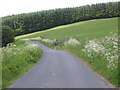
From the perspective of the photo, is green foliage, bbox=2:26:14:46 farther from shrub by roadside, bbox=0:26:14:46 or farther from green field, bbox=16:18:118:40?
green field, bbox=16:18:118:40

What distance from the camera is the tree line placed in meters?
108

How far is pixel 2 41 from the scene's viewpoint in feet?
154

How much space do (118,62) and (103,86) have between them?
125 inches

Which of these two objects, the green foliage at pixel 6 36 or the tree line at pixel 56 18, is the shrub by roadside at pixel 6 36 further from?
the tree line at pixel 56 18

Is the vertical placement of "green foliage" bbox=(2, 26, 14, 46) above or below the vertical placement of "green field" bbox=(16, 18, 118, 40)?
above

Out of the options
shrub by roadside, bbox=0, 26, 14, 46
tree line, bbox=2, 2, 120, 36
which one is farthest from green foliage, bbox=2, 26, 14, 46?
tree line, bbox=2, 2, 120, 36

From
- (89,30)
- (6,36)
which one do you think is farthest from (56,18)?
(6,36)

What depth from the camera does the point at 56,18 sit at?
112 metres

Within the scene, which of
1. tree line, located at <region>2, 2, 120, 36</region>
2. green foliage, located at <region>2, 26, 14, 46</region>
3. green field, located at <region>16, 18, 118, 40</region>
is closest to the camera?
green foliage, located at <region>2, 26, 14, 46</region>

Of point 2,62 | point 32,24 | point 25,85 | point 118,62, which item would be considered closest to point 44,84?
point 25,85

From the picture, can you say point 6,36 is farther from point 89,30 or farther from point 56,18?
point 56,18

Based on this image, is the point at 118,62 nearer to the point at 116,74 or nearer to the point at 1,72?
the point at 116,74

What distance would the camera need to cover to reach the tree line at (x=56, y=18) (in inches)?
4245

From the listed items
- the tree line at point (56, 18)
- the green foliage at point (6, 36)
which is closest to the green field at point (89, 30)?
the green foliage at point (6, 36)
